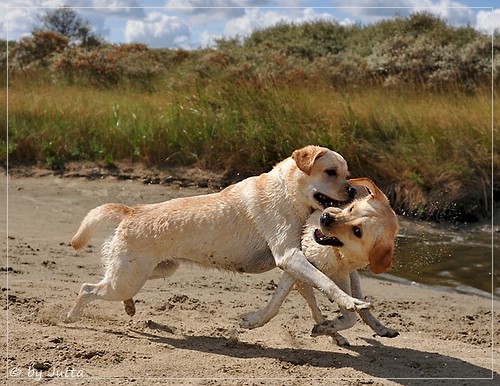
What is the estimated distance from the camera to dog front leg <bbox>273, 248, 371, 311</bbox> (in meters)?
5.64

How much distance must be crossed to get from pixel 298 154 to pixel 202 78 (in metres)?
9.61

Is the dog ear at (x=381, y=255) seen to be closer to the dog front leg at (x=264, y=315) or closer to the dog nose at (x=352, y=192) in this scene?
the dog nose at (x=352, y=192)

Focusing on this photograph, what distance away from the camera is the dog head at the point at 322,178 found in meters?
6.23

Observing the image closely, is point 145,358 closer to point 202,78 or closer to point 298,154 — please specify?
point 298,154

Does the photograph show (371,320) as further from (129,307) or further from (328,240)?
(129,307)

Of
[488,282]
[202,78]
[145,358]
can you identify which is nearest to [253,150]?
[202,78]

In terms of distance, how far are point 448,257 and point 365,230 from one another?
5066 mm

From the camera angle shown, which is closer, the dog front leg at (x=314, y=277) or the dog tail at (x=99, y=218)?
the dog front leg at (x=314, y=277)

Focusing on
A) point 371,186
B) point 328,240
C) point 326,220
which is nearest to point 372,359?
point 328,240

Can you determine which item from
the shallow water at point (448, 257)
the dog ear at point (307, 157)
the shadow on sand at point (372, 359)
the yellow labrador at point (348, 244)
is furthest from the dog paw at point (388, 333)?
the shallow water at point (448, 257)

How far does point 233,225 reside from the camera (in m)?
6.53

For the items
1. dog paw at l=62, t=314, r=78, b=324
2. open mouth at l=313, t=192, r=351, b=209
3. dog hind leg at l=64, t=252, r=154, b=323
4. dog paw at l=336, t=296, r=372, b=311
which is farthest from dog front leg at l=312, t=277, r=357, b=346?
dog paw at l=62, t=314, r=78, b=324

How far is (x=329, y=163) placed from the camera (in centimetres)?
628

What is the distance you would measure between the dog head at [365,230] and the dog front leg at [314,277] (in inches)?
8.7
